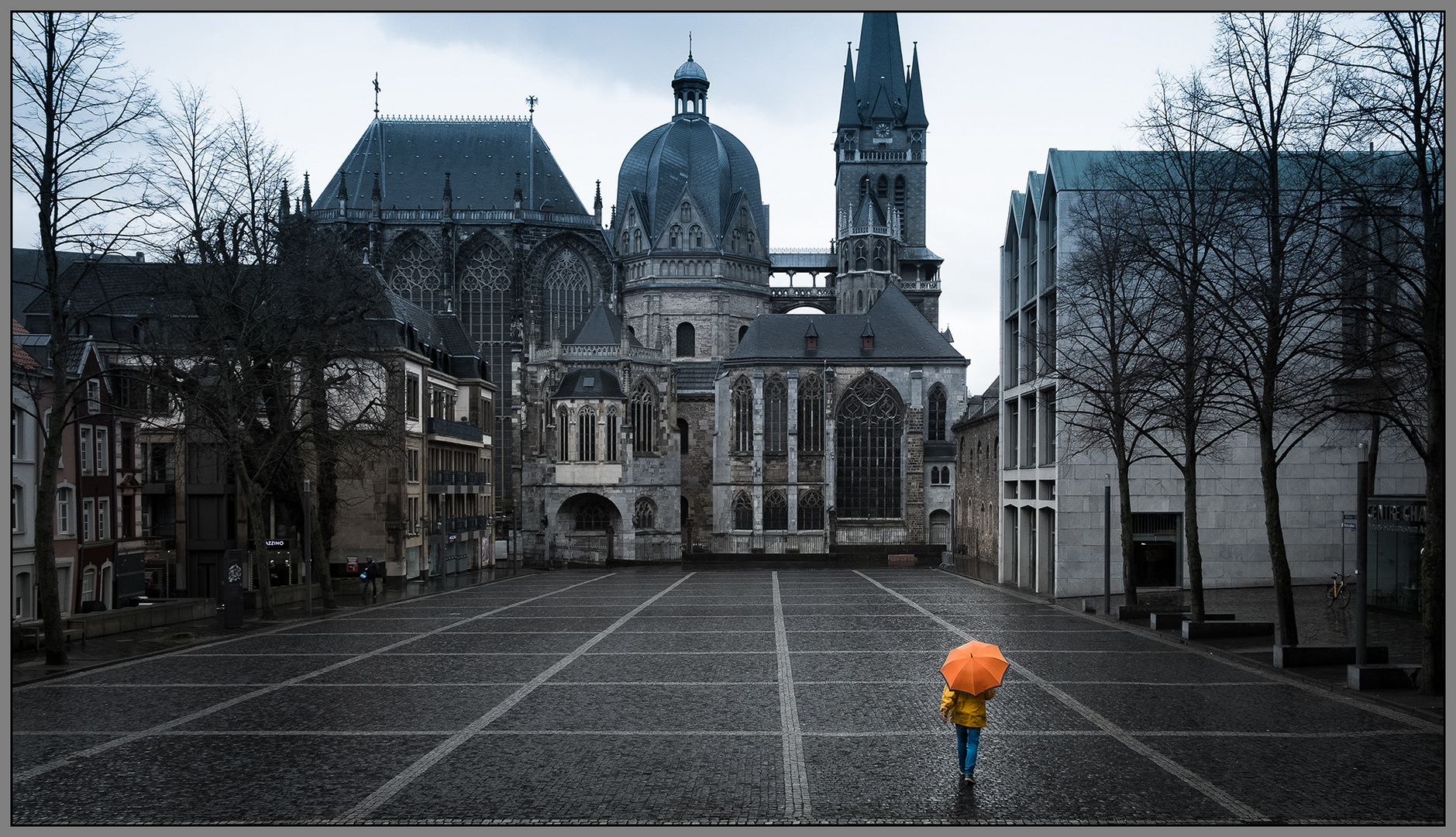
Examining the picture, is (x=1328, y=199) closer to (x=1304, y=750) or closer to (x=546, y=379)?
(x=1304, y=750)

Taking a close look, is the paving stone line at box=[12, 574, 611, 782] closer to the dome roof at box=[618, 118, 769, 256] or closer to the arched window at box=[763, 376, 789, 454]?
the arched window at box=[763, 376, 789, 454]

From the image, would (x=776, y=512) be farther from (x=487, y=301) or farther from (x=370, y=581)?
(x=370, y=581)

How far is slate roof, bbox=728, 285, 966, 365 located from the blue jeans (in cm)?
6434

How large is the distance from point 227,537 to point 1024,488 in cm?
2564

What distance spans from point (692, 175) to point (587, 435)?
88.1ft

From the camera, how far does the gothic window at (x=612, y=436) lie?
7206cm

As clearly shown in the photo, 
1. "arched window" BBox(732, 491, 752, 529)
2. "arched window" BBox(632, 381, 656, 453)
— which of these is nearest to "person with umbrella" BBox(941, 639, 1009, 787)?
"arched window" BBox(632, 381, 656, 453)

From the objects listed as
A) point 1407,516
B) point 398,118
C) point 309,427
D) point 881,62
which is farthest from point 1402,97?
A: point 881,62

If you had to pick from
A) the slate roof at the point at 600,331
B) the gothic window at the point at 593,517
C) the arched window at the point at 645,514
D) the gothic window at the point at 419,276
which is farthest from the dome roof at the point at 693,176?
the gothic window at the point at 593,517

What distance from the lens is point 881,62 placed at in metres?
105

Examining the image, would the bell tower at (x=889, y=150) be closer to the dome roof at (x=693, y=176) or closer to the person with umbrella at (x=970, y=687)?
the dome roof at (x=693, y=176)

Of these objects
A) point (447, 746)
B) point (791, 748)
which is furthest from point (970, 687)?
point (447, 746)

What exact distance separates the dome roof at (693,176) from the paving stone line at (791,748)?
2764 inches

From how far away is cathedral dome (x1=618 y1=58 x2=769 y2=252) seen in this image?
89375 mm
